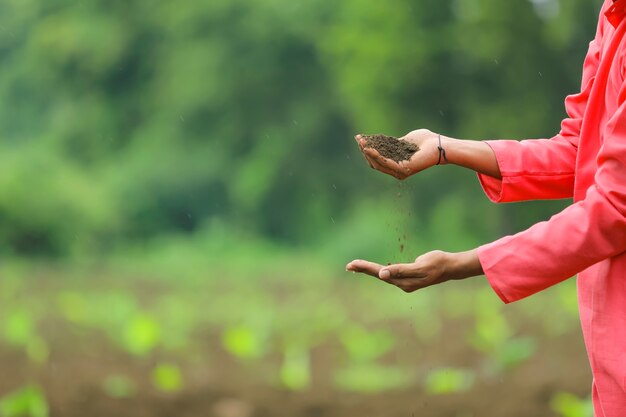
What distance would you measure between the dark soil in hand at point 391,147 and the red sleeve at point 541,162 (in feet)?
0.51

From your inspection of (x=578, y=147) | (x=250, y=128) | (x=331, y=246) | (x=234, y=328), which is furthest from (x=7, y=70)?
(x=578, y=147)

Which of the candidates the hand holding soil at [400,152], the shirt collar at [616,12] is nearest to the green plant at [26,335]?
the hand holding soil at [400,152]

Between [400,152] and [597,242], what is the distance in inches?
18.3

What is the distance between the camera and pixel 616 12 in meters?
1.77

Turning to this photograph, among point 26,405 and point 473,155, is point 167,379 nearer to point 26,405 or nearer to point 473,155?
point 26,405

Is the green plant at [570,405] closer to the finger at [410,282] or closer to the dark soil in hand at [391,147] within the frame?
the dark soil in hand at [391,147]

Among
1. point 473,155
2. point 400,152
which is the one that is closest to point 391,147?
point 400,152

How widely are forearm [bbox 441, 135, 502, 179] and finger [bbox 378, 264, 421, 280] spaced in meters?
0.32

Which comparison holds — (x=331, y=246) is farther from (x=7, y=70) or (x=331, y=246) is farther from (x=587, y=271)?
(x=587, y=271)

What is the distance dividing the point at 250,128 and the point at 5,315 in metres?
10.4

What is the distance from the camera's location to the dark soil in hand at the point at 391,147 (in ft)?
6.56

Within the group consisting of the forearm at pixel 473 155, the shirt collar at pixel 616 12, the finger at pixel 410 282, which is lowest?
the finger at pixel 410 282

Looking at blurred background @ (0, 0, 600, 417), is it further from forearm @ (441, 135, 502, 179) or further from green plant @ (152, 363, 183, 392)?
forearm @ (441, 135, 502, 179)

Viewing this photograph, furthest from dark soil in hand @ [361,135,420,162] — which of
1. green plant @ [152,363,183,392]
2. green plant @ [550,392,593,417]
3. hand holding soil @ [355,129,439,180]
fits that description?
green plant @ [152,363,183,392]
